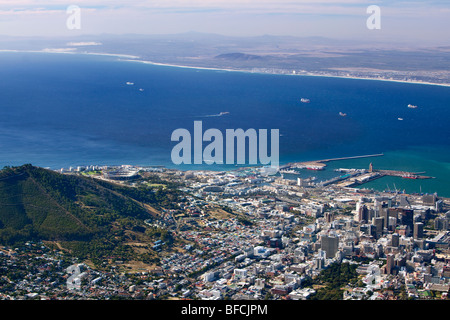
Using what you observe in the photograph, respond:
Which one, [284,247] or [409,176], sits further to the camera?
[409,176]

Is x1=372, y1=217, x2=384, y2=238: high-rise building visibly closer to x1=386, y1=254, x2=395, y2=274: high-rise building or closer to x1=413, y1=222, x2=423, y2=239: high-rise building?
x1=413, y1=222, x2=423, y2=239: high-rise building

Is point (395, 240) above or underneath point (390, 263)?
above

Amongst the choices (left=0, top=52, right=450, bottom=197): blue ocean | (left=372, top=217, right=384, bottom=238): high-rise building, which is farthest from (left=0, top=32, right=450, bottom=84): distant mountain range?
(left=372, top=217, right=384, bottom=238): high-rise building

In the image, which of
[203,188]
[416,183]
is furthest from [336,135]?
[203,188]

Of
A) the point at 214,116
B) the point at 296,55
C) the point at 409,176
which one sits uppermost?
the point at 296,55

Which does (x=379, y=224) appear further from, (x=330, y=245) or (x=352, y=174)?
(x=352, y=174)

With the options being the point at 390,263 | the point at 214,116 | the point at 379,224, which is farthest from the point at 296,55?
the point at 390,263
